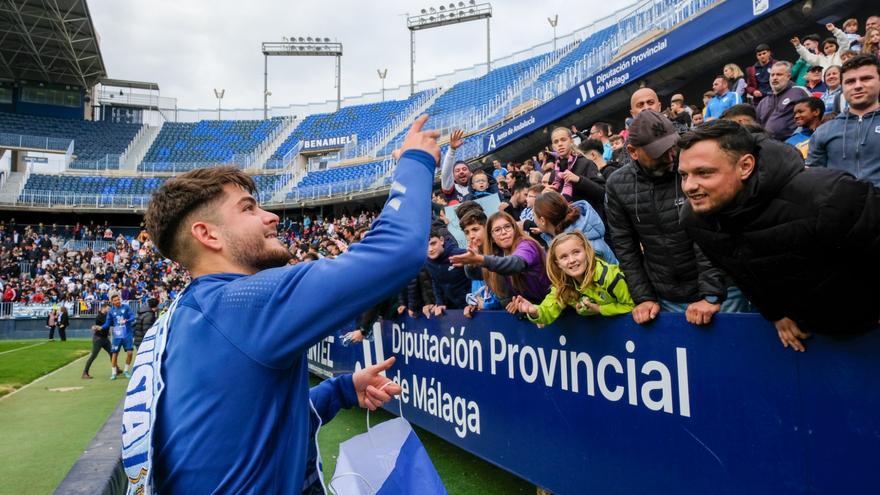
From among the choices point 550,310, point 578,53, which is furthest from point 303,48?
point 550,310

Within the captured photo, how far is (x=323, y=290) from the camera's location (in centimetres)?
138

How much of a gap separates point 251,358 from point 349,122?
4295 centimetres

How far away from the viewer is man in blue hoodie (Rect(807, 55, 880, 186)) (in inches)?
133

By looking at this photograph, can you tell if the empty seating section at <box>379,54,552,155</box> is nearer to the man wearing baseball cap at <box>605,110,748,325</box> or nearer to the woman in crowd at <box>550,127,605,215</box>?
the woman in crowd at <box>550,127,605,215</box>

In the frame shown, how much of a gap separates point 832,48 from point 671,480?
794cm

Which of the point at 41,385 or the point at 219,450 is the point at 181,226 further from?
the point at 41,385

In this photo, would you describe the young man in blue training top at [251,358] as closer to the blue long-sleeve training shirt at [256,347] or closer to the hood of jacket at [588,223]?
the blue long-sleeve training shirt at [256,347]

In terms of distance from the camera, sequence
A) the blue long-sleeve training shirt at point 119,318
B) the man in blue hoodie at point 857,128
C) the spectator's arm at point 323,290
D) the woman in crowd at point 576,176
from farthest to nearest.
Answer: the blue long-sleeve training shirt at point 119,318 → the woman in crowd at point 576,176 → the man in blue hoodie at point 857,128 → the spectator's arm at point 323,290

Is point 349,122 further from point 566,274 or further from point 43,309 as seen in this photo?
point 566,274

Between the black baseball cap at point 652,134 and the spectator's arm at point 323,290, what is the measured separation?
1.89m

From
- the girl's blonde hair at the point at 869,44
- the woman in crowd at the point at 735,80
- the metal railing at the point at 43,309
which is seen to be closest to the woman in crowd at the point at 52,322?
the metal railing at the point at 43,309

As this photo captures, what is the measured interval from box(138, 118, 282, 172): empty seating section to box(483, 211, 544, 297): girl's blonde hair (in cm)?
4144

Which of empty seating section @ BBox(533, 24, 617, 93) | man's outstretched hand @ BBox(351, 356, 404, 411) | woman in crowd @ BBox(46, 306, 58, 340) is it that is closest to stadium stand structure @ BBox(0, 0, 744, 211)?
empty seating section @ BBox(533, 24, 617, 93)

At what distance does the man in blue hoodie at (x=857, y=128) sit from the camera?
11.1 ft
